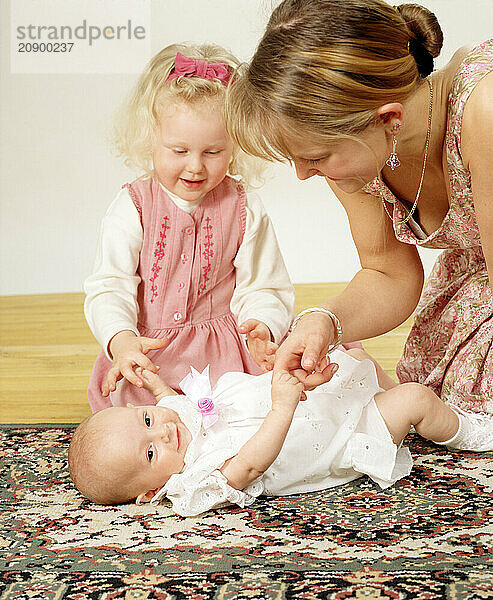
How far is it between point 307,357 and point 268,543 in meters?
0.32

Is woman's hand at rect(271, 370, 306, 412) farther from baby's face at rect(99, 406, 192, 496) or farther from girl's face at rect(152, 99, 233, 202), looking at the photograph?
girl's face at rect(152, 99, 233, 202)

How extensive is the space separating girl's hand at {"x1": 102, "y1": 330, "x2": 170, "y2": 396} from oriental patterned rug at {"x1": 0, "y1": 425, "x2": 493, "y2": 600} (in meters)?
0.21

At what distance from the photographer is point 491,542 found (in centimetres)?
134

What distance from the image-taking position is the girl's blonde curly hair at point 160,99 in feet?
6.33

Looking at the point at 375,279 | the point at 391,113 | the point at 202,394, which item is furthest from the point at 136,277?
the point at 391,113

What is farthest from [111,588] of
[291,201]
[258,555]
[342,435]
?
[291,201]

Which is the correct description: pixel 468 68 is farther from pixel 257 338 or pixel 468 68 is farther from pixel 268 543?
pixel 268 543

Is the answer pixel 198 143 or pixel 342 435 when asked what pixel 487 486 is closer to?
pixel 342 435

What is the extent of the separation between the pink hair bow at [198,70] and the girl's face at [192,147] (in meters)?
0.07

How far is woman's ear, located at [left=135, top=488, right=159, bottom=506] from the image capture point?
1555mm

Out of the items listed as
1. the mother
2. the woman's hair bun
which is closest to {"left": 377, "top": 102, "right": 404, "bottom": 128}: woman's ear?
the mother

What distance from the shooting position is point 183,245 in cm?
205

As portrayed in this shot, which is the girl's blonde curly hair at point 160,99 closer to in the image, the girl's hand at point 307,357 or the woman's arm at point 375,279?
the woman's arm at point 375,279

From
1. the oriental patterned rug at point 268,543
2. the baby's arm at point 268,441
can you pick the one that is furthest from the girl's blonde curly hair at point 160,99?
the oriental patterned rug at point 268,543
